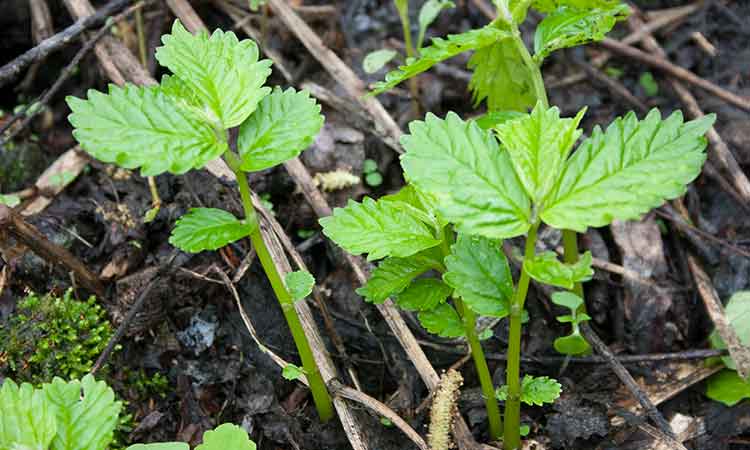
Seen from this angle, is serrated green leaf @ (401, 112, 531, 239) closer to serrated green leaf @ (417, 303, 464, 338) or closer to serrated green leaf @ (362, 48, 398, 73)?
serrated green leaf @ (417, 303, 464, 338)

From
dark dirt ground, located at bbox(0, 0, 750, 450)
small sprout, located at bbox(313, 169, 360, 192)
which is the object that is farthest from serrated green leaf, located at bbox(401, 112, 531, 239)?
small sprout, located at bbox(313, 169, 360, 192)

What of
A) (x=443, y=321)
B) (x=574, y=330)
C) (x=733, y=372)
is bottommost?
(x=733, y=372)

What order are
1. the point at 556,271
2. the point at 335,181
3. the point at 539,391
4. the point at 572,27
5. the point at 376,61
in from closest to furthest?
the point at 556,271 < the point at 539,391 < the point at 572,27 < the point at 335,181 < the point at 376,61

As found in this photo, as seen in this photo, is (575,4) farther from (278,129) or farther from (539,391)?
(539,391)

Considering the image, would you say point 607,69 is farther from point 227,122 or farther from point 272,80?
point 227,122

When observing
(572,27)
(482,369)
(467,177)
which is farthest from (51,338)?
(572,27)

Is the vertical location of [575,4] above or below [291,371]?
above

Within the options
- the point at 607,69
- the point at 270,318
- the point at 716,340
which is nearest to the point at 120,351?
the point at 270,318

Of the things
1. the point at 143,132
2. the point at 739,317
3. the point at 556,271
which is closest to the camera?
the point at 556,271

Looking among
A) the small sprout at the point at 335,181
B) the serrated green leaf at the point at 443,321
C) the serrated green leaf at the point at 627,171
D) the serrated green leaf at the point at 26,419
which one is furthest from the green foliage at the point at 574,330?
the serrated green leaf at the point at 26,419
